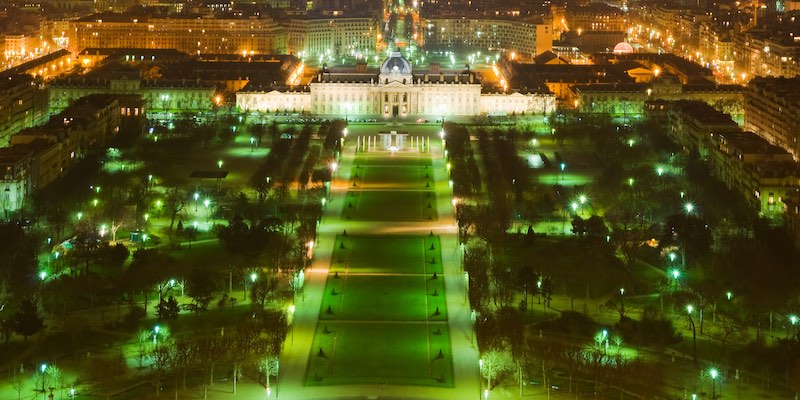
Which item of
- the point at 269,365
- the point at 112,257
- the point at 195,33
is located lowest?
the point at 195,33

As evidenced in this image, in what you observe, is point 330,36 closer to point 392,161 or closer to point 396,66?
point 396,66

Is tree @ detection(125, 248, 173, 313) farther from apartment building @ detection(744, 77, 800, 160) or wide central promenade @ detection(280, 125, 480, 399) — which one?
apartment building @ detection(744, 77, 800, 160)

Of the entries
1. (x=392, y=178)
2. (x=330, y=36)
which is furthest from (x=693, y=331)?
(x=330, y=36)

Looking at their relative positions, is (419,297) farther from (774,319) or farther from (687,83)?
Result: (687,83)

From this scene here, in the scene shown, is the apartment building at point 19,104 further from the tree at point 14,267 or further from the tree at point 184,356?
the tree at point 184,356

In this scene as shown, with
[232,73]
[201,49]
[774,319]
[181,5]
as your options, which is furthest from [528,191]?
[181,5]
